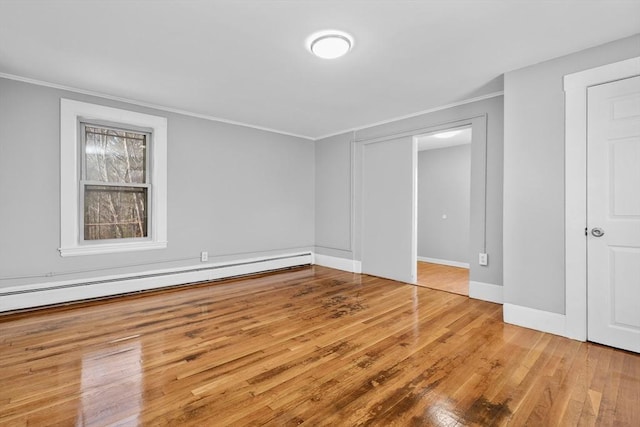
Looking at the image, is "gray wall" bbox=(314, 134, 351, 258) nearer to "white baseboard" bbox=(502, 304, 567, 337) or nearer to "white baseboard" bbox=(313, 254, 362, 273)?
"white baseboard" bbox=(313, 254, 362, 273)

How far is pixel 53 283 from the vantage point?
333 cm

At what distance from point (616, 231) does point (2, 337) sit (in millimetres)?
5181

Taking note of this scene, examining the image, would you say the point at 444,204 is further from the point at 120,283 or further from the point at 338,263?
the point at 120,283

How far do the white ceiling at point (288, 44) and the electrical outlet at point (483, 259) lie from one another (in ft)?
6.38

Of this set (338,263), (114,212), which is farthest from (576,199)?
(114,212)

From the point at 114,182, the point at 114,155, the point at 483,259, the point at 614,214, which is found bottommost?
the point at 483,259

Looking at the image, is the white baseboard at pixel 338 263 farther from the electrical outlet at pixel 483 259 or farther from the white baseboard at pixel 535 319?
the white baseboard at pixel 535 319

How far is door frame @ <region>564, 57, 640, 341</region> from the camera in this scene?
8.48 feet

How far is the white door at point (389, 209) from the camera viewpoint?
452 cm

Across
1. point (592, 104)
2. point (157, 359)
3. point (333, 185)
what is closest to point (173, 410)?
point (157, 359)

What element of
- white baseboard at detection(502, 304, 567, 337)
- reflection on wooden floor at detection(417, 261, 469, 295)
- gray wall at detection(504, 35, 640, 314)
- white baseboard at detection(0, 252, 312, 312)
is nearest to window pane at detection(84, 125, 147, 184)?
white baseboard at detection(0, 252, 312, 312)

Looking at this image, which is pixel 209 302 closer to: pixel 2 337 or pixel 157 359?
pixel 157 359

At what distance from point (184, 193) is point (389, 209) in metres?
3.08

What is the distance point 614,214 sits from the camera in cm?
247
